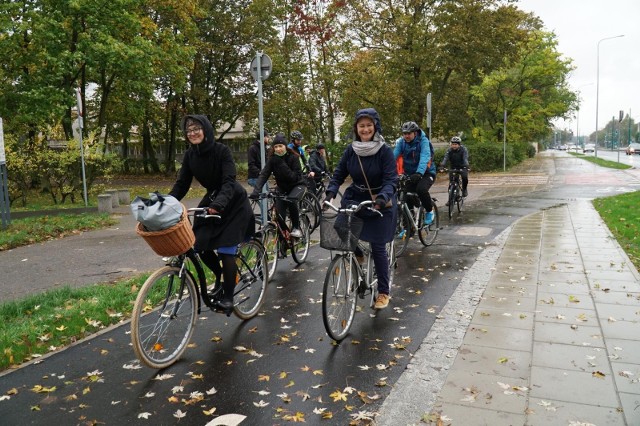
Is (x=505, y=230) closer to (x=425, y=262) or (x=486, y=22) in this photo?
(x=425, y=262)

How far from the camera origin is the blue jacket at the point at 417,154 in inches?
308

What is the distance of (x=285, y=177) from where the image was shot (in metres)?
7.39

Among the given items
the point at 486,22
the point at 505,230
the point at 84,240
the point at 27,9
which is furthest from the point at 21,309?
the point at 486,22

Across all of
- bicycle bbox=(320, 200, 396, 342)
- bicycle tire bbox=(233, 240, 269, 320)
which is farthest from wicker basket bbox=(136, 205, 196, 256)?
bicycle bbox=(320, 200, 396, 342)

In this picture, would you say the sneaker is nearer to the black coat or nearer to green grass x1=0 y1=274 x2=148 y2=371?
the black coat

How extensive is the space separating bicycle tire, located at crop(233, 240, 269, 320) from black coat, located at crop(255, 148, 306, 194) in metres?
1.80

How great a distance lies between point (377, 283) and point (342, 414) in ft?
6.97

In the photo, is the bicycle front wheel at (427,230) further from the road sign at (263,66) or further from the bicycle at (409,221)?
the road sign at (263,66)

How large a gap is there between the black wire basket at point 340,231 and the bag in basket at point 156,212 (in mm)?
1260

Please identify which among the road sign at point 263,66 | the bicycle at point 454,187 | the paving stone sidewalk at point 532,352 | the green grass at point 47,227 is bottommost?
the paving stone sidewalk at point 532,352

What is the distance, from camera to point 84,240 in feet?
33.3

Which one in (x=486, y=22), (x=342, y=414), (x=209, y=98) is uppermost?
(x=486, y=22)

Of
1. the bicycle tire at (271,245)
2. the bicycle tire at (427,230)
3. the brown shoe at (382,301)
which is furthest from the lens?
the bicycle tire at (427,230)

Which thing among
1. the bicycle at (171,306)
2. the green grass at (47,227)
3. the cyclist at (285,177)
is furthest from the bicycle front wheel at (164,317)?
the green grass at (47,227)
